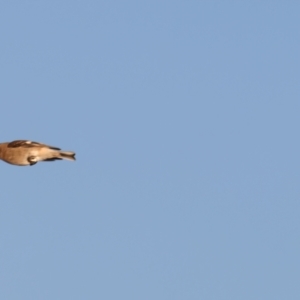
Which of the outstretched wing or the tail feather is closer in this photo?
the tail feather

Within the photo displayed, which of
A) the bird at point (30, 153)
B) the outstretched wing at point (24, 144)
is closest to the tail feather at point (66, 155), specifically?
the bird at point (30, 153)

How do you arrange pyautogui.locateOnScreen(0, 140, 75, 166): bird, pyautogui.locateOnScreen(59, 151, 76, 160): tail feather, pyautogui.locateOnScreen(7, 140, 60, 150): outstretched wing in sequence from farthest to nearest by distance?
pyautogui.locateOnScreen(7, 140, 60, 150): outstretched wing
pyautogui.locateOnScreen(0, 140, 75, 166): bird
pyautogui.locateOnScreen(59, 151, 76, 160): tail feather

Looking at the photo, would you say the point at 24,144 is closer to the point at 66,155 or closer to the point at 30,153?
the point at 30,153

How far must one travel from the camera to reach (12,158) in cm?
4647

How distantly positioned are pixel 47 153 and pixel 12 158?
63.0 inches

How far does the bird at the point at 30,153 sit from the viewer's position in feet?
149

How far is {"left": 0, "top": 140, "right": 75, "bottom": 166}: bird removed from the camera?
45.3 meters

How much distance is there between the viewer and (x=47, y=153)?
45.4 m

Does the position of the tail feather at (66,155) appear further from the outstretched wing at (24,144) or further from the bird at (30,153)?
the outstretched wing at (24,144)

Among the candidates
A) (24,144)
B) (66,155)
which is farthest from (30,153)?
(66,155)

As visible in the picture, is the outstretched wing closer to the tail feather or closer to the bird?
the bird

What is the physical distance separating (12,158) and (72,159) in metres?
2.43

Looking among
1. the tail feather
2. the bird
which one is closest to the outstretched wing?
the bird

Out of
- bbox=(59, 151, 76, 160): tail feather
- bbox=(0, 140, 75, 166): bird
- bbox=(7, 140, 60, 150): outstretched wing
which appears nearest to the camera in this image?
bbox=(59, 151, 76, 160): tail feather
